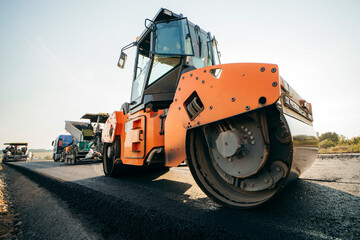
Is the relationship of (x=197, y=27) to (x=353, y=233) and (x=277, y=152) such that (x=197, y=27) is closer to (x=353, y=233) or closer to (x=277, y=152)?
(x=277, y=152)

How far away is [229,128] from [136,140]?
1627 millimetres

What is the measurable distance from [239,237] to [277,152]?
68cm

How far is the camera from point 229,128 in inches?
64.5

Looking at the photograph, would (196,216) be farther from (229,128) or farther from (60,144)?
(60,144)

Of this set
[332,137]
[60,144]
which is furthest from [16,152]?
[332,137]

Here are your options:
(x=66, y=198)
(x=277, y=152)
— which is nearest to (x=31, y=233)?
(x=66, y=198)

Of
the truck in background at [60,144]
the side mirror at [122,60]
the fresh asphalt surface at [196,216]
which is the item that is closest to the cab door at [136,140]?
the fresh asphalt surface at [196,216]

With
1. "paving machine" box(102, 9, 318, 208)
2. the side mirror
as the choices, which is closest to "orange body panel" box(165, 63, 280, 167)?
"paving machine" box(102, 9, 318, 208)

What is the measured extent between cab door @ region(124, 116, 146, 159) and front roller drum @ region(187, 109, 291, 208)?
111 cm

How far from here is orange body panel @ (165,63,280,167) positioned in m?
1.29

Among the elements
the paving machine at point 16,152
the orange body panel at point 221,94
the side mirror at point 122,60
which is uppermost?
the side mirror at point 122,60

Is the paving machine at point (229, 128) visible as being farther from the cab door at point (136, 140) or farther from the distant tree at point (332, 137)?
the distant tree at point (332, 137)

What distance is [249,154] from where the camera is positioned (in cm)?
149

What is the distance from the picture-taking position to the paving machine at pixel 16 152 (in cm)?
1895
